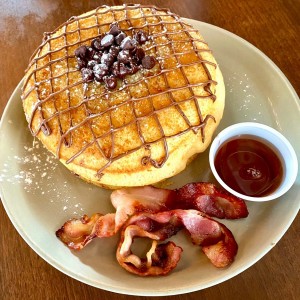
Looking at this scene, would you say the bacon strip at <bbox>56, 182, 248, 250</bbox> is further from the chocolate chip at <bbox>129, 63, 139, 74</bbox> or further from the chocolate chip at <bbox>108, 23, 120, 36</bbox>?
the chocolate chip at <bbox>108, 23, 120, 36</bbox>

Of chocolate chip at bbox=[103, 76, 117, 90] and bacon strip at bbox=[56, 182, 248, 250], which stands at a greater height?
chocolate chip at bbox=[103, 76, 117, 90]

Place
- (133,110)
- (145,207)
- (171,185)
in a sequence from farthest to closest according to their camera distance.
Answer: (171,185)
(145,207)
(133,110)

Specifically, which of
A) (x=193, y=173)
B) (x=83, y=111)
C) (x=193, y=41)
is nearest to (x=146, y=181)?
(x=193, y=173)

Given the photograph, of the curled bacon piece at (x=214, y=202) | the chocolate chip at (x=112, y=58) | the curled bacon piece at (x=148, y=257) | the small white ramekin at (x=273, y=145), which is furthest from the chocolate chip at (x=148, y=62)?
the curled bacon piece at (x=148, y=257)

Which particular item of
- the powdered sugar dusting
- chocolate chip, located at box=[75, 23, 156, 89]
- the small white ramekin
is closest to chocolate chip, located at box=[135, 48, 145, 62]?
chocolate chip, located at box=[75, 23, 156, 89]

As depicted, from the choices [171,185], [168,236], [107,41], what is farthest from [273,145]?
[107,41]

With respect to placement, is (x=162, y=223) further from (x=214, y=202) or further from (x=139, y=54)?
(x=139, y=54)
